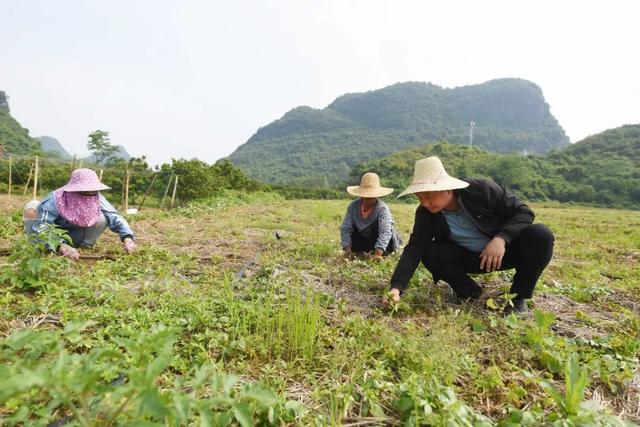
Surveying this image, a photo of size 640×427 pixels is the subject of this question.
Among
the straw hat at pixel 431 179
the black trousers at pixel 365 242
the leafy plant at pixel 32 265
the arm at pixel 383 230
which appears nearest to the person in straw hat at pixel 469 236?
the straw hat at pixel 431 179

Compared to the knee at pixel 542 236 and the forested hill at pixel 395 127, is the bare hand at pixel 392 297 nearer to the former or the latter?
the knee at pixel 542 236

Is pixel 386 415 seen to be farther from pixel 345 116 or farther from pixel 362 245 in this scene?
pixel 345 116

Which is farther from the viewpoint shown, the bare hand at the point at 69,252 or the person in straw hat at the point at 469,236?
the bare hand at the point at 69,252

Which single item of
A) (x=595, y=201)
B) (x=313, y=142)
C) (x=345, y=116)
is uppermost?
(x=345, y=116)

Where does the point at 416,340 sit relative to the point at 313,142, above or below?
below

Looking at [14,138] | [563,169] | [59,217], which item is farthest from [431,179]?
[563,169]

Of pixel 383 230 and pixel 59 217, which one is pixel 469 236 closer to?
pixel 383 230

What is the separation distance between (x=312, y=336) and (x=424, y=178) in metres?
1.47

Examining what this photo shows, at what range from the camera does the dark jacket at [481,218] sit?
9.39 feet

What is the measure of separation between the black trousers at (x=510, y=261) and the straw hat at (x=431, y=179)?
60 cm

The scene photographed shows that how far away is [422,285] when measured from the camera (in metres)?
3.57

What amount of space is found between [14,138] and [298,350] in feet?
188

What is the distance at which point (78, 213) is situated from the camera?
404cm

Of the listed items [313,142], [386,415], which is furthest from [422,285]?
[313,142]
